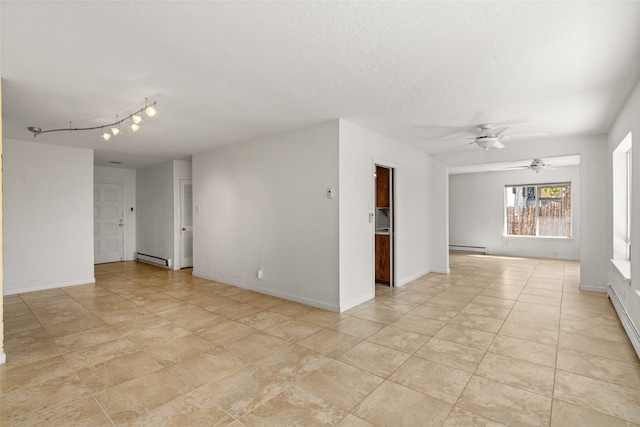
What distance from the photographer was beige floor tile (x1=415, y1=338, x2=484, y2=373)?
2760 millimetres

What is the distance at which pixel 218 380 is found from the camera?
2527 millimetres

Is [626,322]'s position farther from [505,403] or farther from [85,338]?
[85,338]

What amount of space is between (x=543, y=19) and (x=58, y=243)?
24.2ft

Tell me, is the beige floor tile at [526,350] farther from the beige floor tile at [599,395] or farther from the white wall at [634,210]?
the white wall at [634,210]

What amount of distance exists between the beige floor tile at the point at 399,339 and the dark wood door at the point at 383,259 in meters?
2.18

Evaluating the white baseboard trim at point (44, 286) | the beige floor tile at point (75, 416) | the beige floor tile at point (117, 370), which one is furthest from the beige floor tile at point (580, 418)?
the white baseboard trim at point (44, 286)

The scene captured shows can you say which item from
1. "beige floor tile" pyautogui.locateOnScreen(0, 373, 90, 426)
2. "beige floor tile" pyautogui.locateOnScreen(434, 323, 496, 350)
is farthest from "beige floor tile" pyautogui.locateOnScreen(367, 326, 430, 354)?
"beige floor tile" pyautogui.locateOnScreen(0, 373, 90, 426)

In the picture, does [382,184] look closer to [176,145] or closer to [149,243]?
[176,145]

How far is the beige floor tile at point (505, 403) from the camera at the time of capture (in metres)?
2.04

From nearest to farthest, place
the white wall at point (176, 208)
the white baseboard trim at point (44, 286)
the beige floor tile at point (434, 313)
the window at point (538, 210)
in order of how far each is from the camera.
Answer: the beige floor tile at point (434, 313) < the white baseboard trim at point (44, 286) < the white wall at point (176, 208) < the window at point (538, 210)

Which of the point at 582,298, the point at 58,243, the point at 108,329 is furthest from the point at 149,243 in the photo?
the point at 582,298

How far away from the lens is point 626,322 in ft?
11.2


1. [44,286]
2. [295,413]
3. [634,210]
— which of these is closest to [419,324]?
[295,413]

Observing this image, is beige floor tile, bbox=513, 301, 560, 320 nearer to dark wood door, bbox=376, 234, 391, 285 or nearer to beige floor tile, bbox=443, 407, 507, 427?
dark wood door, bbox=376, 234, 391, 285
